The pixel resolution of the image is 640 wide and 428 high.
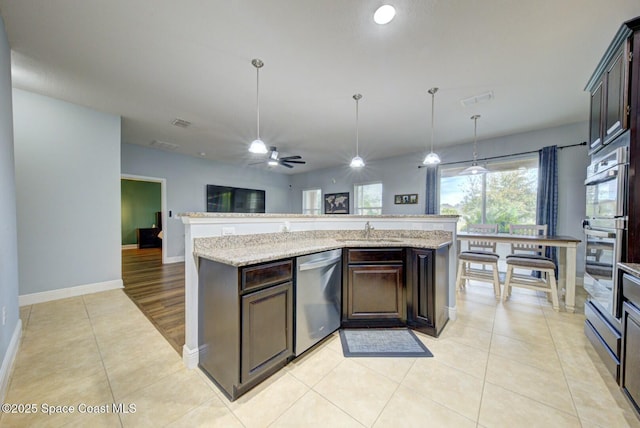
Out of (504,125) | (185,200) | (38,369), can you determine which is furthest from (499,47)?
(185,200)

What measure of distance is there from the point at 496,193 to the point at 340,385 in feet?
16.4

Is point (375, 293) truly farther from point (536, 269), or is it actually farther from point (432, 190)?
point (432, 190)

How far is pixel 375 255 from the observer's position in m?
2.23

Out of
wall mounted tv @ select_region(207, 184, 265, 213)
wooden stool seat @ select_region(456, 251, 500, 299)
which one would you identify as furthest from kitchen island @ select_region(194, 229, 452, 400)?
wall mounted tv @ select_region(207, 184, 265, 213)

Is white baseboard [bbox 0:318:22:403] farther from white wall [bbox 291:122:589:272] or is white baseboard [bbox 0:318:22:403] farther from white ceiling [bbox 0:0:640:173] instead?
white wall [bbox 291:122:589:272]

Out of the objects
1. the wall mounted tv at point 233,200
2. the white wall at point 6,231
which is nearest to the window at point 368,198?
the wall mounted tv at point 233,200

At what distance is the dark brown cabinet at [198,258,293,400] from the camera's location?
1.41m

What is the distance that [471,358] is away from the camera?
73.2 inches

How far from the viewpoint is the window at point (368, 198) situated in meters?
6.61

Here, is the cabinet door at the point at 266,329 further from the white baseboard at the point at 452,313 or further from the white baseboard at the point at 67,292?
the white baseboard at the point at 67,292

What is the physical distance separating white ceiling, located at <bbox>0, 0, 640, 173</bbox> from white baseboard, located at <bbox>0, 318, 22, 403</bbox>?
259cm

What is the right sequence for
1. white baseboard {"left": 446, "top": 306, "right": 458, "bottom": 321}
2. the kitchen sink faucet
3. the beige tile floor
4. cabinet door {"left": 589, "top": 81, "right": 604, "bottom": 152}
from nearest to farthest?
the beige tile floor, cabinet door {"left": 589, "top": 81, "right": 604, "bottom": 152}, white baseboard {"left": 446, "top": 306, "right": 458, "bottom": 321}, the kitchen sink faucet

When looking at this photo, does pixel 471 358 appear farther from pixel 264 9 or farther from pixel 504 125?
pixel 504 125

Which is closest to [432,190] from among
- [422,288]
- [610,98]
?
[610,98]
